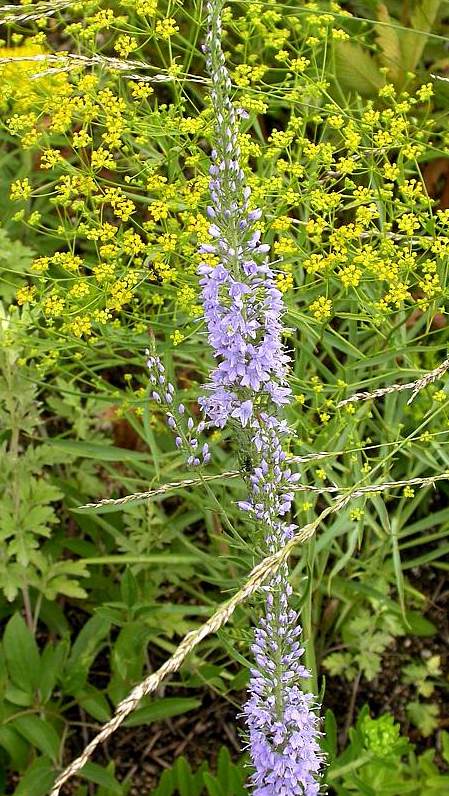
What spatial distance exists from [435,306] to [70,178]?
0.96 m

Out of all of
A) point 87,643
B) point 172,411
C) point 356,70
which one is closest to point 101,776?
point 87,643

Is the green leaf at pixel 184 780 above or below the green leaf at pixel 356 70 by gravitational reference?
below

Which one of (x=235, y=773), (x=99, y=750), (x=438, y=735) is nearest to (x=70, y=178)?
(x=235, y=773)

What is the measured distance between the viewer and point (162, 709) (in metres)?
2.63

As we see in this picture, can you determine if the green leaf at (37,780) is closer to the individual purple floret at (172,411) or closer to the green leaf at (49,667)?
the green leaf at (49,667)

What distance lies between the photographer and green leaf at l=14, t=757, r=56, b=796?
253cm

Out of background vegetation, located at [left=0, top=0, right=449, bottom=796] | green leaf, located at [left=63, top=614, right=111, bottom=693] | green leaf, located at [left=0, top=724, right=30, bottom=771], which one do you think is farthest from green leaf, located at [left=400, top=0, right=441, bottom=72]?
green leaf, located at [left=0, top=724, right=30, bottom=771]

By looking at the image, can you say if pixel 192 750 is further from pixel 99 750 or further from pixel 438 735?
pixel 438 735

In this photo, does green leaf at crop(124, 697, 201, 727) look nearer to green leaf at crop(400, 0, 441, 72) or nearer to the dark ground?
the dark ground

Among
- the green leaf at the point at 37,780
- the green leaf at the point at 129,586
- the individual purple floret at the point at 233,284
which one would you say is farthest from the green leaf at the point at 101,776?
the individual purple floret at the point at 233,284

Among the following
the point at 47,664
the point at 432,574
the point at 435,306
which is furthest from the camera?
the point at 432,574

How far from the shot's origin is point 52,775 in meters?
2.61

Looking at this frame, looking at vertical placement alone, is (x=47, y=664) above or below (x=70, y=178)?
below

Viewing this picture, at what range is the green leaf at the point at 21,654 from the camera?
2.69 meters
